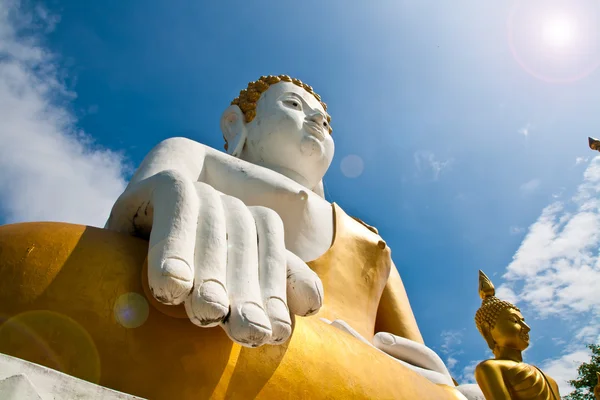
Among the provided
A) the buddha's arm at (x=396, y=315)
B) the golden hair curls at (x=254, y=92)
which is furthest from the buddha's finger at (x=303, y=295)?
the golden hair curls at (x=254, y=92)

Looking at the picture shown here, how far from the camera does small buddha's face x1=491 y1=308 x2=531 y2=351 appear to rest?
10.5 feet

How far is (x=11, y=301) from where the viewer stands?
1766 mm

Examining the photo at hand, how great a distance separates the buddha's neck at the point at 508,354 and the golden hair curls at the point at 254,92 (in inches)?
107

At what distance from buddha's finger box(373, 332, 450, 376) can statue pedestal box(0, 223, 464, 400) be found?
1.39m

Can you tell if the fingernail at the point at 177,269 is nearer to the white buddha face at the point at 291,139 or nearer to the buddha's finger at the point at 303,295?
the buddha's finger at the point at 303,295

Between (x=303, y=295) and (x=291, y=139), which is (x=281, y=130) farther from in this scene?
(x=303, y=295)

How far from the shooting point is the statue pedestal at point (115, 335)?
1.71m

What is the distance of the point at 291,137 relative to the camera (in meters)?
4.72

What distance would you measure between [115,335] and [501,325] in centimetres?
229

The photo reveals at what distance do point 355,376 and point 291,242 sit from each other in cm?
190

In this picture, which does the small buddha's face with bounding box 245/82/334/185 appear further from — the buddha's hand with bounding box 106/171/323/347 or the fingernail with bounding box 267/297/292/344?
the fingernail with bounding box 267/297/292/344

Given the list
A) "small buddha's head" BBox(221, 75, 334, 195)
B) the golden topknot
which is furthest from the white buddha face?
the golden topknot

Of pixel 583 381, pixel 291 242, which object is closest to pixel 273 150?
pixel 291 242

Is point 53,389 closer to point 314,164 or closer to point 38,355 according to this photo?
point 38,355
